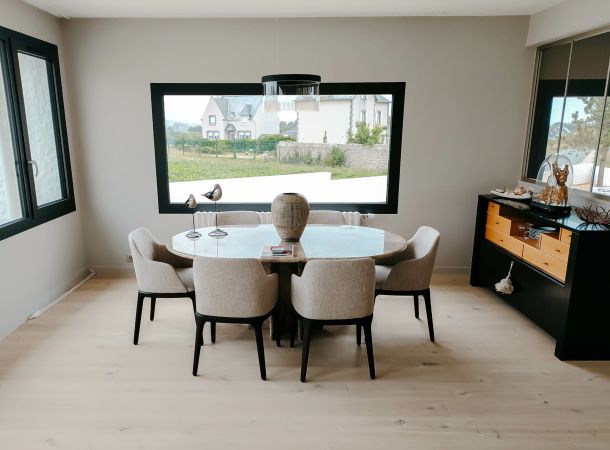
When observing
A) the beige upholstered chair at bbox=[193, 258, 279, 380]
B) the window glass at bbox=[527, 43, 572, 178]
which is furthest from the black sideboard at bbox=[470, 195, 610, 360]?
the beige upholstered chair at bbox=[193, 258, 279, 380]

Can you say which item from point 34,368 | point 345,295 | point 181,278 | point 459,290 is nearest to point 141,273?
point 181,278

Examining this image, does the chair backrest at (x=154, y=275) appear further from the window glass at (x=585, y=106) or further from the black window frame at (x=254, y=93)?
the window glass at (x=585, y=106)

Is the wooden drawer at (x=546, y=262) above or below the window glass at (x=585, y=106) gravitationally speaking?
below

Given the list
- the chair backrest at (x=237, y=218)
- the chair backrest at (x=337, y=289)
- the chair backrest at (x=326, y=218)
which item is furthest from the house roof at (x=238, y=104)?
the chair backrest at (x=337, y=289)

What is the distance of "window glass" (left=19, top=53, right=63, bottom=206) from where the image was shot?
3.63 m

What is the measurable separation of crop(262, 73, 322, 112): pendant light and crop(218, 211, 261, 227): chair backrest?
122cm

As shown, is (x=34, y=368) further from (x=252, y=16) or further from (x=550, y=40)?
(x=550, y=40)

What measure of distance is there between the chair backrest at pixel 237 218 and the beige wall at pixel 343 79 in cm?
88

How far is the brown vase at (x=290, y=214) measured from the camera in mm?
2984

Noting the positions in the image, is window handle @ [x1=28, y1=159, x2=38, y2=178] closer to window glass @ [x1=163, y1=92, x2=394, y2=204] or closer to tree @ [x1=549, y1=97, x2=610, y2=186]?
window glass @ [x1=163, y1=92, x2=394, y2=204]

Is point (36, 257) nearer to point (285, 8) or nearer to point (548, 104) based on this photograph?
point (285, 8)

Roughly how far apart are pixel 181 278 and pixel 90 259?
207 centimetres

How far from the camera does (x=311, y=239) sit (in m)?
3.15

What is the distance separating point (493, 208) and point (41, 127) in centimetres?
428
